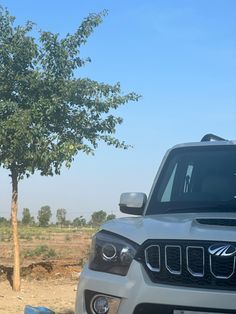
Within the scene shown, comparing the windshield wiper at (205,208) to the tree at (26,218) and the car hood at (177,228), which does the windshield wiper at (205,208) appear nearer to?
the car hood at (177,228)

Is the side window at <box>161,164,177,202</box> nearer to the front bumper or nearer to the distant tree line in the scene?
the front bumper

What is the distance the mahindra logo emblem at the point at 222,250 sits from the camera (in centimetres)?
353

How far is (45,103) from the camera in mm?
10969

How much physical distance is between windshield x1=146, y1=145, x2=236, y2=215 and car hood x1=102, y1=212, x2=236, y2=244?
345 millimetres

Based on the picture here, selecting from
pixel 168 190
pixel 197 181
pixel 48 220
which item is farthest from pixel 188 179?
pixel 48 220

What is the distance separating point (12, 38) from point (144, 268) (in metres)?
8.51

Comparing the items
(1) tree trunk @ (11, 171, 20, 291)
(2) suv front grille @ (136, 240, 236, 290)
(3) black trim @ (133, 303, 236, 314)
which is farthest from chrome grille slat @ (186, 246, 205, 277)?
(1) tree trunk @ (11, 171, 20, 291)

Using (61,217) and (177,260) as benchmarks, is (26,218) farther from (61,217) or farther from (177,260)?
(177,260)

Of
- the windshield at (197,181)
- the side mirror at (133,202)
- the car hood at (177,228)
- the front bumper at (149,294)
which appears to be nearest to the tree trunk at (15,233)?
the windshield at (197,181)

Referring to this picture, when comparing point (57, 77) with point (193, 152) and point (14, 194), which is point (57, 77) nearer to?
point (14, 194)

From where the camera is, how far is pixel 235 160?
205 inches

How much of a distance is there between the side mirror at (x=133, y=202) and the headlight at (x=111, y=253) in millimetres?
763

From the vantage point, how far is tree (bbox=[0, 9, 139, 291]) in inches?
430

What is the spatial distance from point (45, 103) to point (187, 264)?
7.75m
